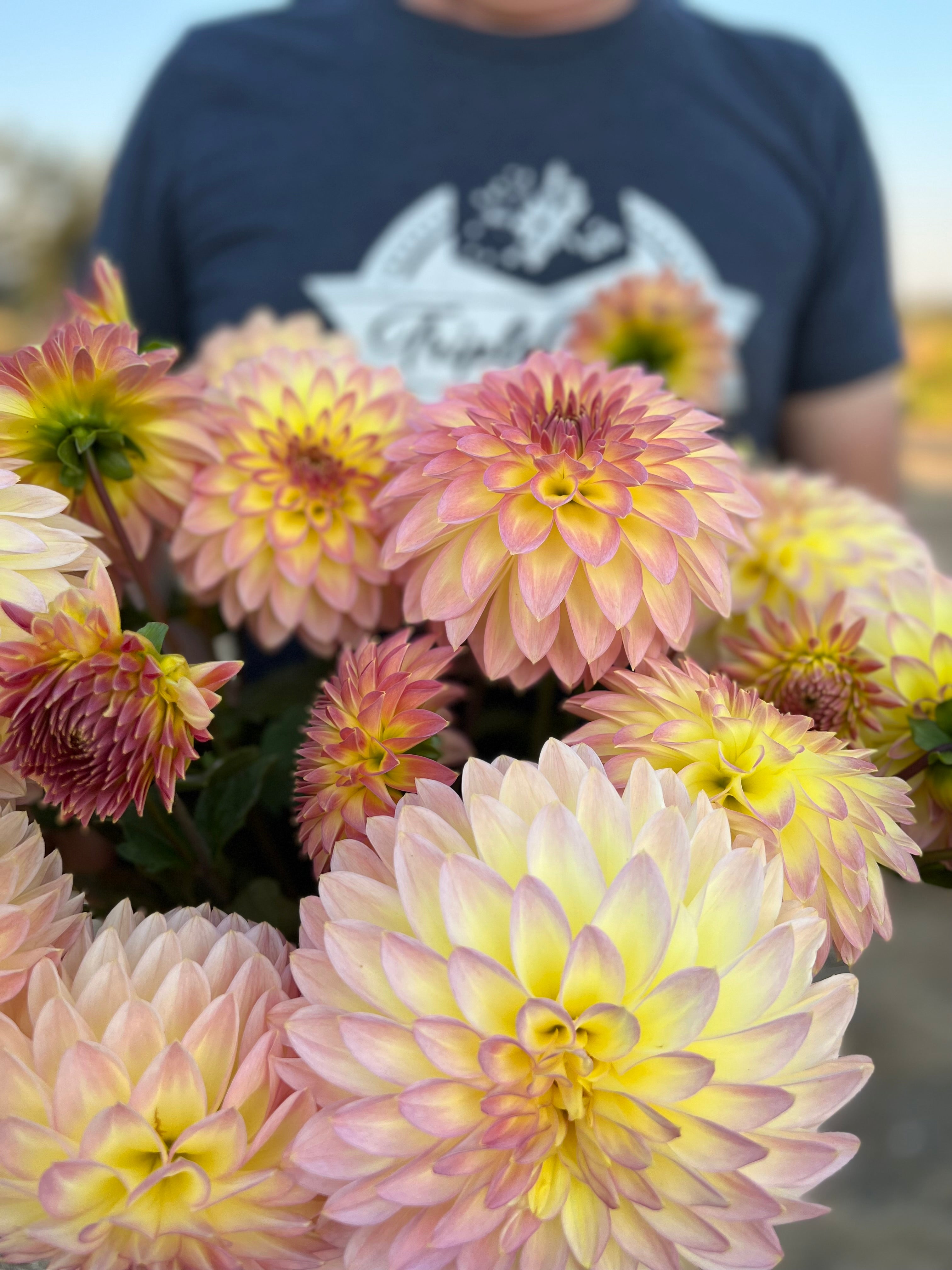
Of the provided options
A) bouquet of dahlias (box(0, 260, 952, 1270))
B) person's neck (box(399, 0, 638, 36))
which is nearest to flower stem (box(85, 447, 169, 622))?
bouquet of dahlias (box(0, 260, 952, 1270))

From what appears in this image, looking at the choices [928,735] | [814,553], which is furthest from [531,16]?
[928,735]

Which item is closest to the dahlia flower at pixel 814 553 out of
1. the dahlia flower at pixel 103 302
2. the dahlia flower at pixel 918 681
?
the dahlia flower at pixel 918 681

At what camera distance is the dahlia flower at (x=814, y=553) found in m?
0.41

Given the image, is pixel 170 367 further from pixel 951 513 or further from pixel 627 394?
pixel 951 513

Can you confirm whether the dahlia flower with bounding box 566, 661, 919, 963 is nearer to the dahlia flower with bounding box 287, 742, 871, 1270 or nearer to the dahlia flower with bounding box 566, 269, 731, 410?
the dahlia flower with bounding box 287, 742, 871, 1270

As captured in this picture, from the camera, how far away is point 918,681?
344mm

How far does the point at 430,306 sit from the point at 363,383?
2.22 ft

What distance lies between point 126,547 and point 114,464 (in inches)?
1.2

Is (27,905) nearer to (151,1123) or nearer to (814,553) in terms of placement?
(151,1123)

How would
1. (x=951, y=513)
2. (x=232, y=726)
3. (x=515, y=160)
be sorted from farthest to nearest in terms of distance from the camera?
(x=951, y=513) < (x=515, y=160) < (x=232, y=726)

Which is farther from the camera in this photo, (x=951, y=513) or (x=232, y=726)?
(x=951, y=513)

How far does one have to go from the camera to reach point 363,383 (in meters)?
0.40

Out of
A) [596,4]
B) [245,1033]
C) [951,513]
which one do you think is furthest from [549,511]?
[951,513]

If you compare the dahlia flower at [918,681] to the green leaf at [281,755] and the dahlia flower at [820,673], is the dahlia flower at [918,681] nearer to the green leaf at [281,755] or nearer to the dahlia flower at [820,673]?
the dahlia flower at [820,673]
